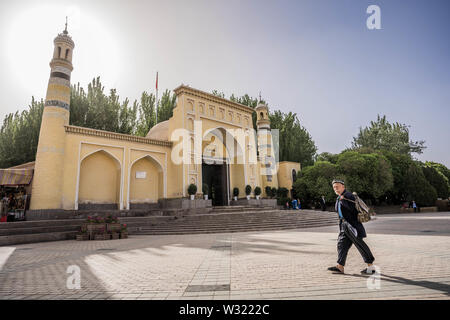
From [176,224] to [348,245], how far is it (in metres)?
10.3

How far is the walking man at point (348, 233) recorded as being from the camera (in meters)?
3.66

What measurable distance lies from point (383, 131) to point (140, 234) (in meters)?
37.8

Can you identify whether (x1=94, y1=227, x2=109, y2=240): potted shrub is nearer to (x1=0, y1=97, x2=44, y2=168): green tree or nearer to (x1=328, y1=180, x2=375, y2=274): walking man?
(x1=328, y1=180, x2=375, y2=274): walking man

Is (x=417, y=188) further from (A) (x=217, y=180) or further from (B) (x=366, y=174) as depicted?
(A) (x=217, y=180)

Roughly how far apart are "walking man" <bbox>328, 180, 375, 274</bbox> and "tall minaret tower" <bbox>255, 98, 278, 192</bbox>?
763 inches

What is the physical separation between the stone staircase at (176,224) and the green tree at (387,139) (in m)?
25.7

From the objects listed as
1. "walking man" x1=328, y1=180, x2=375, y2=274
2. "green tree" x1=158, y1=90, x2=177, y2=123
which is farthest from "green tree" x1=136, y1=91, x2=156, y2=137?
"walking man" x1=328, y1=180, x2=375, y2=274

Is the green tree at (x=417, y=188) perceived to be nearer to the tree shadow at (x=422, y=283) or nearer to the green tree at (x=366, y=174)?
the green tree at (x=366, y=174)

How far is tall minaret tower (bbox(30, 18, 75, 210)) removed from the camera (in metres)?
12.8

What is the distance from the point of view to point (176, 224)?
1287 centimetres

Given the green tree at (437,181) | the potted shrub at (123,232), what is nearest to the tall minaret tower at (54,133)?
the potted shrub at (123,232)

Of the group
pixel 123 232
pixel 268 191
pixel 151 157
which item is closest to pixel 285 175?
pixel 268 191

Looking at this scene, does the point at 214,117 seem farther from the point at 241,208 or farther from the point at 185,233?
the point at 185,233
